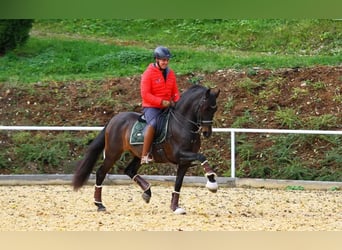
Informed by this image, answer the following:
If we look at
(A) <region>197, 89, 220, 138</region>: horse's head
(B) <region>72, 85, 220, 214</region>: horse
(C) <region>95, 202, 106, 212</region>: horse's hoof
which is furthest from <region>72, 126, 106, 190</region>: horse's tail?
(A) <region>197, 89, 220, 138</region>: horse's head

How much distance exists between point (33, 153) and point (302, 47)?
6.66 metres

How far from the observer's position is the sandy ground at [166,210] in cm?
626

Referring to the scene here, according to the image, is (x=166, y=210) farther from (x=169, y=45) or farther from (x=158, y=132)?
(x=169, y=45)

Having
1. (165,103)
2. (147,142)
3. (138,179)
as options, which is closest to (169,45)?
(138,179)

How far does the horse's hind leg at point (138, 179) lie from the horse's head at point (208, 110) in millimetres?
Answer: 1047

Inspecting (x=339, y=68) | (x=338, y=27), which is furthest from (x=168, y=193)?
(x=338, y=27)

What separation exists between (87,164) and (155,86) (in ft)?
4.43

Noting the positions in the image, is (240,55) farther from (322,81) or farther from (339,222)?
(339,222)

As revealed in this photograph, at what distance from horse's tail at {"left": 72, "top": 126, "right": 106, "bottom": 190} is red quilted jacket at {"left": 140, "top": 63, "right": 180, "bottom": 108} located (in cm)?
94

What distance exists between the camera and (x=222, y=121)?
11.5m

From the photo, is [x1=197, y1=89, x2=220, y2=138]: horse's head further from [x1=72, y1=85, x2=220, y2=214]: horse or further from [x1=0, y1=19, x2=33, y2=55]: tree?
[x1=0, y1=19, x2=33, y2=55]: tree

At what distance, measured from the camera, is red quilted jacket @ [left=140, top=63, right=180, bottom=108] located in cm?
670

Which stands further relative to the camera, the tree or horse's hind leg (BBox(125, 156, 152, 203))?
the tree

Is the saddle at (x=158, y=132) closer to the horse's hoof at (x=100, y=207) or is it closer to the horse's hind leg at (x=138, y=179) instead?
the horse's hind leg at (x=138, y=179)
